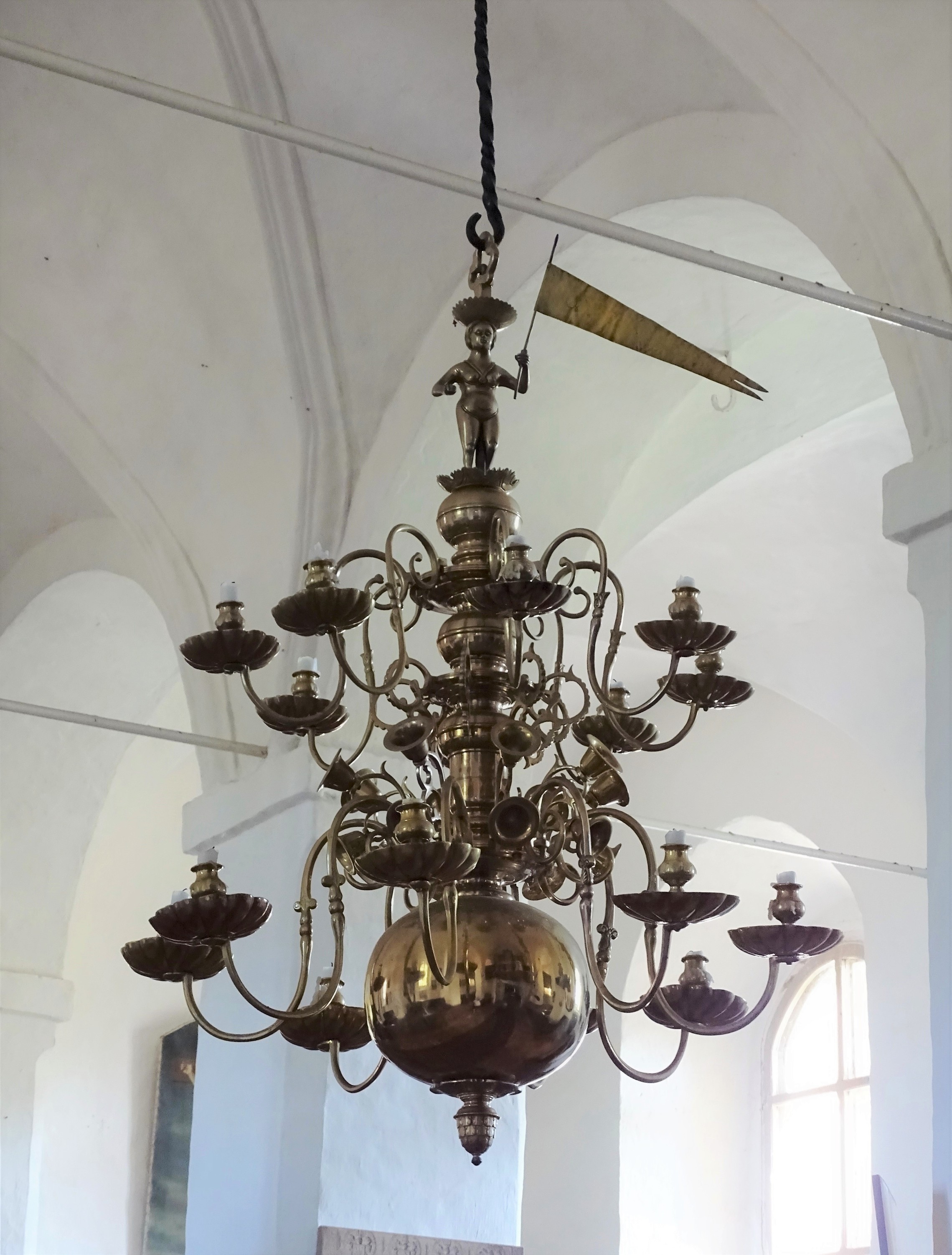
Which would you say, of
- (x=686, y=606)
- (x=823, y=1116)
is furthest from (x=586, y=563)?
(x=823, y=1116)

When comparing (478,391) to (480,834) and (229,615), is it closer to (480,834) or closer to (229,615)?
(229,615)

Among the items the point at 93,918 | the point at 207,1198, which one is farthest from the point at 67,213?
the point at 93,918

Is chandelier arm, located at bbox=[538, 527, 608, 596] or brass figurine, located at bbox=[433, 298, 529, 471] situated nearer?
chandelier arm, located at bbox=[538, 527, 608, 596]

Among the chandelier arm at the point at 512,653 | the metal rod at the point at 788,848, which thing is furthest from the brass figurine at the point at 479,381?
the metal rod at the point at 788,848

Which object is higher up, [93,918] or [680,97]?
[680,97]

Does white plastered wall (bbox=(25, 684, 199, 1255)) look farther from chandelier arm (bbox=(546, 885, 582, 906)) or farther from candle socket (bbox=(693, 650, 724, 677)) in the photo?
candle socket (bbox=(693, 650, 724, 677))

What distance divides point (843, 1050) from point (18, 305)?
6.51m

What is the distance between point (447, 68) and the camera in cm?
528

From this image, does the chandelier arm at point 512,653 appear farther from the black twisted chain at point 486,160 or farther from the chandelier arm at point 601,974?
the black twisted chain at point 486,160

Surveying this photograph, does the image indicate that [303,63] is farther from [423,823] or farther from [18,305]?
[423,823]

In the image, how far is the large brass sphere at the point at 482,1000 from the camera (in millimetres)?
2432

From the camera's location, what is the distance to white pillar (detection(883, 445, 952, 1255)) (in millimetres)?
3246

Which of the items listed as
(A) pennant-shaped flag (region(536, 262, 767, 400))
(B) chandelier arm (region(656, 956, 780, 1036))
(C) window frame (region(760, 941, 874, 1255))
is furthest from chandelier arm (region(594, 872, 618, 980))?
(C) window frame (region(760, 941, 874, 1255))

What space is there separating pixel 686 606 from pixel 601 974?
676mm
